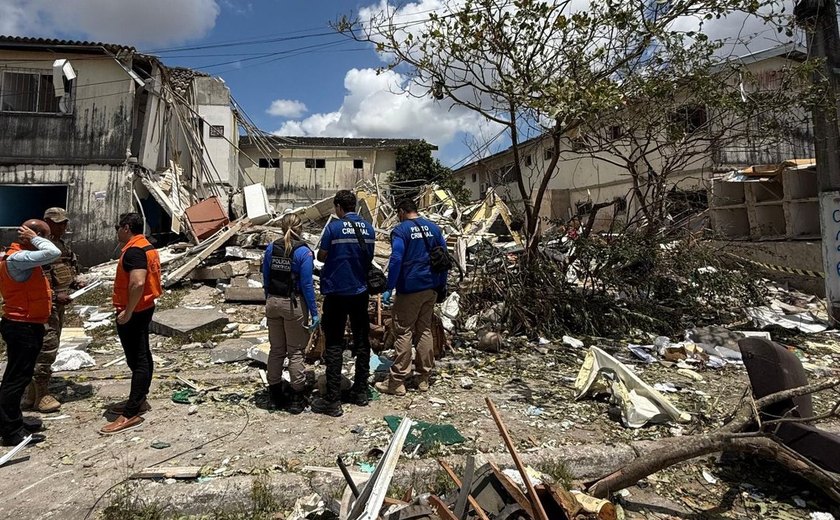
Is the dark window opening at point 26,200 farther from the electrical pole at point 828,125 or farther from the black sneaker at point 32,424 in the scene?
the electrical pole at point 828,125

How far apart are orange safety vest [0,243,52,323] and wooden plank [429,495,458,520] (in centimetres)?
308

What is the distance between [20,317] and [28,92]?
11752mm

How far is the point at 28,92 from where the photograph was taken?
38.0 feet

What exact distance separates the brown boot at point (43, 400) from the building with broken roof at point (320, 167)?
20.7 metres

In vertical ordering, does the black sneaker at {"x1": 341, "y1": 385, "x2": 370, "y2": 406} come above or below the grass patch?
above

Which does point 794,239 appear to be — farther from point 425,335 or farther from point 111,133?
point 111,133

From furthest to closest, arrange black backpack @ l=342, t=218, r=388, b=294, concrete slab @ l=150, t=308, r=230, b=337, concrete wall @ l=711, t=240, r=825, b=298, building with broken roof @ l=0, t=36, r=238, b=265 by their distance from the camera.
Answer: building with broken roof @ l=0, t=36, r=238, b=265, concrete wall @ l=711, t=240, r=825, b=298, concrete slab @ l=150, t=308, r=230, b=337, black backpack @ l=342, t=218, r=388, b=294

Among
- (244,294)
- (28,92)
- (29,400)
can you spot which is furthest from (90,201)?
(29,400)

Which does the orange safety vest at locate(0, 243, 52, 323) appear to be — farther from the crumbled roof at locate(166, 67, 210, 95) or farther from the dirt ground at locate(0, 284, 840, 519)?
the crumbled roof at locate(166, 67, 210, 95)

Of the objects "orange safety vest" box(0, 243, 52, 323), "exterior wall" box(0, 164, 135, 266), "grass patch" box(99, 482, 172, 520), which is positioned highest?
"exterior wall" box(0, 164, 135, 266)

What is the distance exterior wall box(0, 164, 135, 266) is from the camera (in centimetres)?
1143

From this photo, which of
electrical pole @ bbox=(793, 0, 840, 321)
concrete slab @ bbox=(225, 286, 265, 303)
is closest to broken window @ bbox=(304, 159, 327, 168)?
concrete slab @ bbox=(225, 286, 265, 303)

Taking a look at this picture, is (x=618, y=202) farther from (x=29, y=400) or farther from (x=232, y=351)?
(x=29, y=400)

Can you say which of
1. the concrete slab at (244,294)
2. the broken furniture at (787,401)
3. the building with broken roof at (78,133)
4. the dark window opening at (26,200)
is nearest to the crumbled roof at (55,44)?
the building with broken roof at (78,133)
